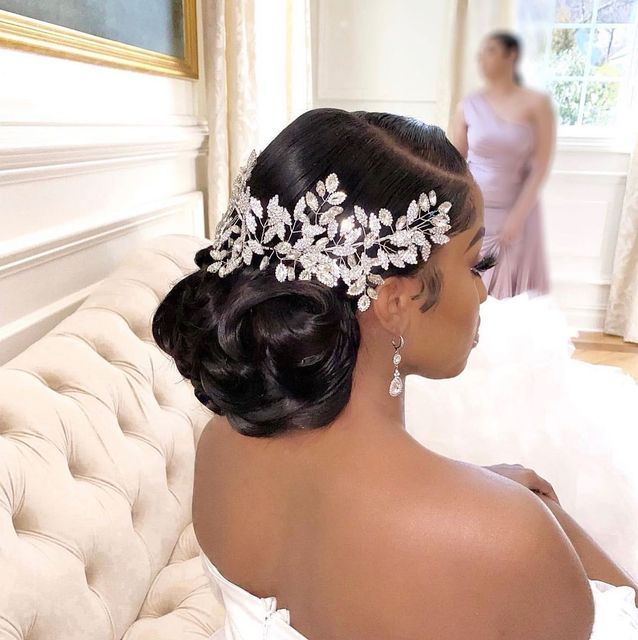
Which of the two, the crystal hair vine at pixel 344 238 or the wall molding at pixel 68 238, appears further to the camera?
the wall molding at pixel 68 238

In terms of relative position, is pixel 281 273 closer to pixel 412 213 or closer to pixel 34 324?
pixel 412 213

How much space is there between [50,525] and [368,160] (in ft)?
2.27

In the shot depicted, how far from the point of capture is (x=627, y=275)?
3.89 metres

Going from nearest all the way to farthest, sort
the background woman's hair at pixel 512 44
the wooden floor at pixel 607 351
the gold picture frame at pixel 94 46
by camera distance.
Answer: the gold picture frame at pixel 94 46 → the background woman's hair at pixel 512 44 → the wooden floor at pixel 607 351

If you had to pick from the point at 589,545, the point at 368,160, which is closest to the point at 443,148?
the point at 368,160

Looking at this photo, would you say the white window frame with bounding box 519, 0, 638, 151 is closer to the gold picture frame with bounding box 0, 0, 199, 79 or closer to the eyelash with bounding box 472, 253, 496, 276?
the gold picture frame with bounding box 0, 0, 199, 79

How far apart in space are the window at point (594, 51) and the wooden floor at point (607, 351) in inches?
54.3

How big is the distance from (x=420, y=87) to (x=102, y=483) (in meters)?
3.36

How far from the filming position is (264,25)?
2359 mm

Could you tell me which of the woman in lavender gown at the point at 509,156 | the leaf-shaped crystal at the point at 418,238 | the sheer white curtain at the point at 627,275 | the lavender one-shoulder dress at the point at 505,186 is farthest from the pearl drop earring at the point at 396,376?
the sheer white curtain at the point at 627,275

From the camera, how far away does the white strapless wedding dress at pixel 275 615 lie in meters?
0.80

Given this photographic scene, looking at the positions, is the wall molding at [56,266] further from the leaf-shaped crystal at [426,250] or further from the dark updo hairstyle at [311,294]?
the leaf-shaped crystal at [426,250]

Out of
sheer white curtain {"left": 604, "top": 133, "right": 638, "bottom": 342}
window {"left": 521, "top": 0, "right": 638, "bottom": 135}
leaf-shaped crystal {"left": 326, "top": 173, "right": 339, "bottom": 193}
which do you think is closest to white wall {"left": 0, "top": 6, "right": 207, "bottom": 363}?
leaf-shaped crystal {"left": 326, "top": 173, "right": 339, "bottom": 193}

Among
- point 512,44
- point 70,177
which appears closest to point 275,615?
point 70,177
